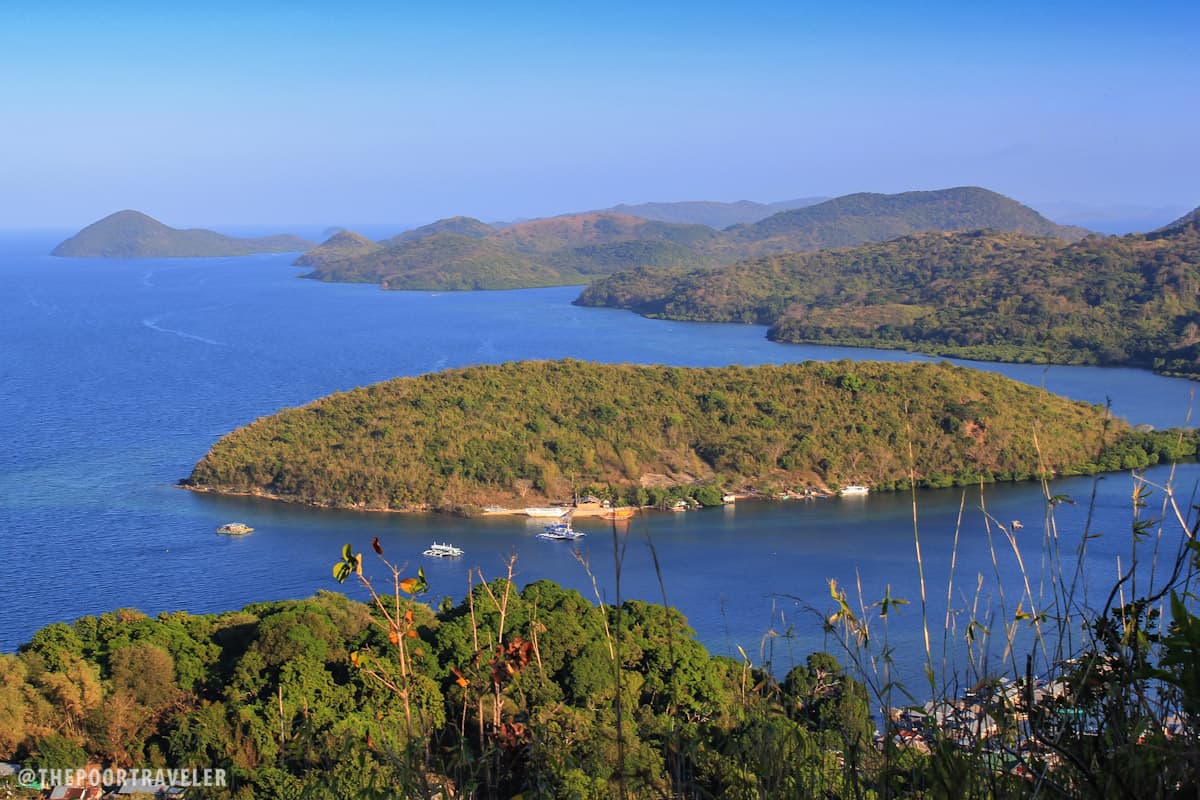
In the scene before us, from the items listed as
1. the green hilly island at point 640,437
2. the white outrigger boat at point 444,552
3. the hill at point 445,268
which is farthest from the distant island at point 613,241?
the white outrigger boat at point 444,552

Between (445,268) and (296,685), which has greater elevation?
(445,268)

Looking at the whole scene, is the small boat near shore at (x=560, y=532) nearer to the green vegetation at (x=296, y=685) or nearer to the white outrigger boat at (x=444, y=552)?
the white outrigger boat at (x=444, y=552)

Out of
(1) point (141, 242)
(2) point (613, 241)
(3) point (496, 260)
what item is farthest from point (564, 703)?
(1) point (141, 242)

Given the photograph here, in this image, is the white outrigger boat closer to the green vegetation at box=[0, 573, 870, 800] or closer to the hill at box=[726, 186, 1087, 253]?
the green vegetation at box=[0, 573, 870, 800]

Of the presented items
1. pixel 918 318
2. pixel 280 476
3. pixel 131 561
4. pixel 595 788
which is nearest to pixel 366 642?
pixel 595 788

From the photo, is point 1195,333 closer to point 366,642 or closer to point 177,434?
point 177,434

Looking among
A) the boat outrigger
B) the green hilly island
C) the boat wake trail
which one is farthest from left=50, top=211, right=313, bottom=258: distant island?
the boat outrigger

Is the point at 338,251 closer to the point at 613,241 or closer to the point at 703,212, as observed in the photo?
the point at 613,241
